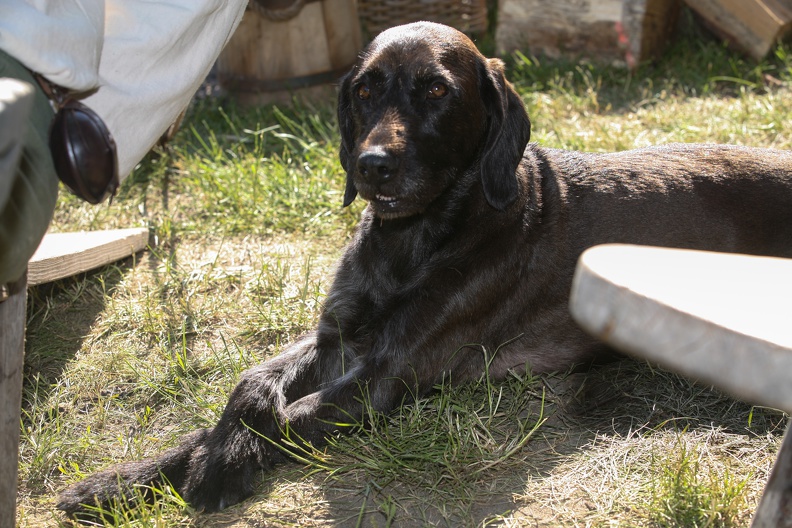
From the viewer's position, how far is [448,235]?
349 cm

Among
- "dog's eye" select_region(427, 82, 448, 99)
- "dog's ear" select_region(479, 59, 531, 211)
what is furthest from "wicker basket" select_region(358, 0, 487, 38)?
"dog's eye" select_region(427, 82, 448, 99)

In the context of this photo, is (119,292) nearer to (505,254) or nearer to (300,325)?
(300,325)

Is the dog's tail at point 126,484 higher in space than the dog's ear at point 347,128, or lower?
lower

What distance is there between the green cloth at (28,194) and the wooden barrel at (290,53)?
4108 mm

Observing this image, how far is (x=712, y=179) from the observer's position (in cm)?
382

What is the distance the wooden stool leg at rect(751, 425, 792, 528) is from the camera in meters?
1.81

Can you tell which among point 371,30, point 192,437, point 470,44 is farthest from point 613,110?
point 192,437

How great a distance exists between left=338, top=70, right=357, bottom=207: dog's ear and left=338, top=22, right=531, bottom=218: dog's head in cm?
17

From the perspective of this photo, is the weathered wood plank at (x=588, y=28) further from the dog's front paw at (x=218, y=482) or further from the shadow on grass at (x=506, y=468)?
the dog's front paw at (x=218, y=482)

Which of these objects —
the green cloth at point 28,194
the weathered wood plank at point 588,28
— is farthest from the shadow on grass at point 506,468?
the weathered wood plank at point 588,28

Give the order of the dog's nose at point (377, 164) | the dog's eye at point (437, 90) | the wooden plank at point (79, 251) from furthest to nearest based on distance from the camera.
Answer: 1. the wooden plank at point (79, 251)
2. the dog's eye at point (437, 90)
3. the dog's nose at point (377, 164)

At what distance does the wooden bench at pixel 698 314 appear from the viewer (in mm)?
1468

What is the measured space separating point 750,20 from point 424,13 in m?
2.46

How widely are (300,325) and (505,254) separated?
40.2 inches
